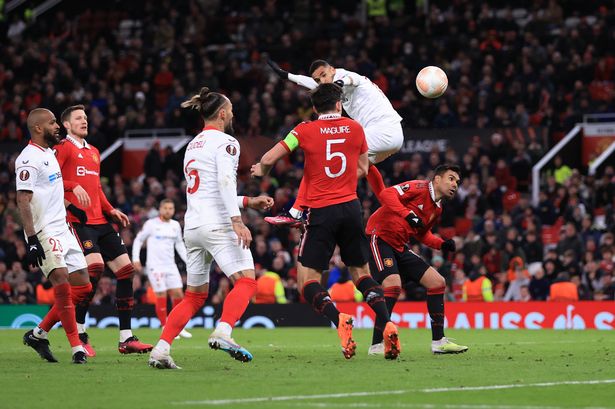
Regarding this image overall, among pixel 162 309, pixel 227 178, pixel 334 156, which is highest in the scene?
pixel 334 156

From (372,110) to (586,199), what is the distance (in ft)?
42.5

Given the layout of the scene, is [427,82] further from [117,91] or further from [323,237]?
[117,91]

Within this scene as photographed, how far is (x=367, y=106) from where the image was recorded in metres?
13.4

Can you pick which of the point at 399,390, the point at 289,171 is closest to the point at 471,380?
the point at 399,390

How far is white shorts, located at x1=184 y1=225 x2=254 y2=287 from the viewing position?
35.6 ft

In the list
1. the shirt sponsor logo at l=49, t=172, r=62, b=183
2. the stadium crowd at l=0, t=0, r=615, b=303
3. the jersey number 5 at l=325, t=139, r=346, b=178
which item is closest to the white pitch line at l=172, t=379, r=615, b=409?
the jersey number 5 at l=325, t=139, r=346, b=178

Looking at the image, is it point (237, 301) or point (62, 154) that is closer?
point (237, 301)

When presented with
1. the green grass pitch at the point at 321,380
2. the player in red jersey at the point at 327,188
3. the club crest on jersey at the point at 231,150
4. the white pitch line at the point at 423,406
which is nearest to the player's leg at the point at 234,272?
the green grass pitch at the point at 321,380

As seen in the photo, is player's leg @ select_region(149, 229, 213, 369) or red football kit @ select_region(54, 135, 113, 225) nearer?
player's leg @ select_region(149, 229, 213, 369)

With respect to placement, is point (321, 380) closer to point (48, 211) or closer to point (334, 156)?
point (334, 156)

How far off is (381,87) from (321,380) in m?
20.5

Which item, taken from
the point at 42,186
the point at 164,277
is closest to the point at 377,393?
the point at 42,186

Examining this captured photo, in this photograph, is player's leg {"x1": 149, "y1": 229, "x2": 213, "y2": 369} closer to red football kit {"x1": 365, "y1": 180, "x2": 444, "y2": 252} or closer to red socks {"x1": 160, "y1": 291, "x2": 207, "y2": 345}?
red socks {"x1": 160, "y1": 291, "x2": 207, "y2": 345}

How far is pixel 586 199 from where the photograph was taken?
25.2m
